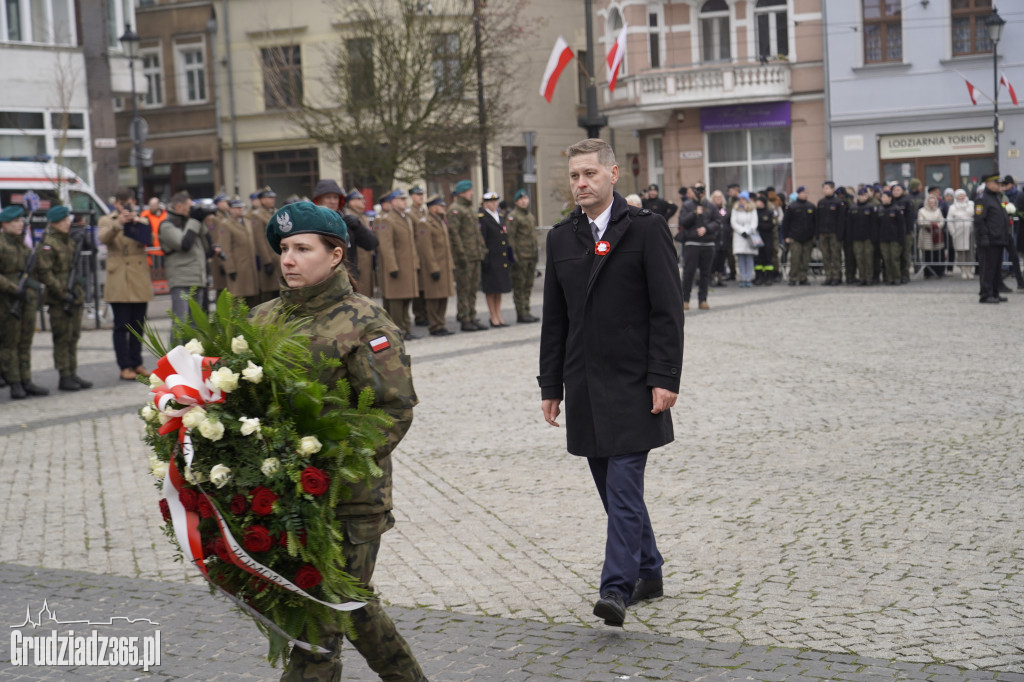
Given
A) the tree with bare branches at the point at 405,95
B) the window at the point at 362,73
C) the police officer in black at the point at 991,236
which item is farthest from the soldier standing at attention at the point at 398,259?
the window at the point at 362,73

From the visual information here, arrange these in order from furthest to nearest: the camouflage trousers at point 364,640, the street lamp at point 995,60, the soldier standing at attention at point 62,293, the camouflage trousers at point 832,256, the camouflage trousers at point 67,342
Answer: the street lamp at point 995,60 < the camouflage trousers at point 832,256 < the camouflage trousers at point 67,342 < the soldier standing at attention at point 62,293 < the camouflage trousers at point 364,640

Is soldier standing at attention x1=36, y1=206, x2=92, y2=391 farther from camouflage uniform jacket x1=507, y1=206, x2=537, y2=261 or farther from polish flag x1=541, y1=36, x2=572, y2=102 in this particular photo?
polish flag x1=541, y1=36, x2=572, y2=102

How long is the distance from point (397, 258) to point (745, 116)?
2491 cm

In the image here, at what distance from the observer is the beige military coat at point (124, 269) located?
1440 cm

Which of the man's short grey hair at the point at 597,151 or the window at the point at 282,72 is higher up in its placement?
the window at the point at 282,72

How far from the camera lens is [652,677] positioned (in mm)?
4805

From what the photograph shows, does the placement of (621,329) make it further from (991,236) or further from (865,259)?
(865,259)

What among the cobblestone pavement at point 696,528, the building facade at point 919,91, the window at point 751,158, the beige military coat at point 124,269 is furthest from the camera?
the window at point 751,158

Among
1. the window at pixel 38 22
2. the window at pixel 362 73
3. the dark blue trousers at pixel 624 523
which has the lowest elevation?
the dark blue trousers at pixel 624 523

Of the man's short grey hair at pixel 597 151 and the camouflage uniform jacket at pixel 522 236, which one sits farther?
the camouflage uniform jacket at pixel 522 236

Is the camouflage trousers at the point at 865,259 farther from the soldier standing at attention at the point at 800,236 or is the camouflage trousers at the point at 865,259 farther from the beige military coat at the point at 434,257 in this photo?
the beige military coat at the point at 434,257

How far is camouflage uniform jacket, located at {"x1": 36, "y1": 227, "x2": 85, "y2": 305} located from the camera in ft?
45.9

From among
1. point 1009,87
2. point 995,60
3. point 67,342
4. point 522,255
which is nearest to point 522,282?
point 522,255

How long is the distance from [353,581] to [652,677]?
4.99 ft
